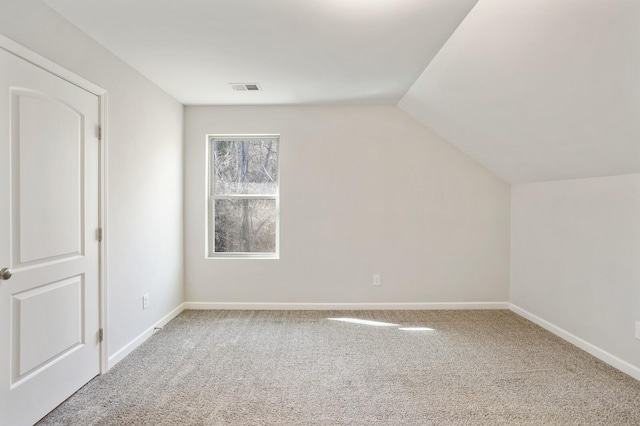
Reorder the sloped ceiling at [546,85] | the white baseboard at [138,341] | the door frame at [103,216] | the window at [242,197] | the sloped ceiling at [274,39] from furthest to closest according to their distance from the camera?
1. the window at [242,197]
2. the white baseboard at [138,341]
3. the door frame at [103,216]
4. the sloped ceiling at [274,39]
5. the sloped ceiling at [546,85]

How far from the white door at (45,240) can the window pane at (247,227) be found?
1801 millimetres

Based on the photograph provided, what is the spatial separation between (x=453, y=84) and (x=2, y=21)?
2897 mm

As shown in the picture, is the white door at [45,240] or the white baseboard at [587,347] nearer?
the white door at [45,240]

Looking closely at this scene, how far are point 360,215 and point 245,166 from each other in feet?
4.82

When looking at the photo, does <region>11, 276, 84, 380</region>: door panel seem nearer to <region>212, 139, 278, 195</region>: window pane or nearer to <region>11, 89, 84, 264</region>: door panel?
<region>11, 89, 84, 264</region>: door panel

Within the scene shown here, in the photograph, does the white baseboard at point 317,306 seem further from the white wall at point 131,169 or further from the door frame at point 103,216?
the door frame at point 103,216

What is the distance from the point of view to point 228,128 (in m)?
4.14

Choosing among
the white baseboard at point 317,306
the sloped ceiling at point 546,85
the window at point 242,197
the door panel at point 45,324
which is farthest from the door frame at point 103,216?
the sloped ceiling at point 546,85

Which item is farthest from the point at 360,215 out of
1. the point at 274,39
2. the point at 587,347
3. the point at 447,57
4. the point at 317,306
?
the point at 587,347

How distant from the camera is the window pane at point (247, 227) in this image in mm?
4270

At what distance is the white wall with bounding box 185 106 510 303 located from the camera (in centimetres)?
412

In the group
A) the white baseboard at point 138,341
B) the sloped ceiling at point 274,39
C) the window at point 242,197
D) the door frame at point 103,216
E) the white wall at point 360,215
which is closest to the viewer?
the sloped ceiling at point 274,39

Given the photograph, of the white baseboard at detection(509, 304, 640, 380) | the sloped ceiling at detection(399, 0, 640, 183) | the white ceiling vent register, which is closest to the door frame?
the white ceiling vent register

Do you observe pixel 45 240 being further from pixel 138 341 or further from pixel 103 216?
pixel 138 341
